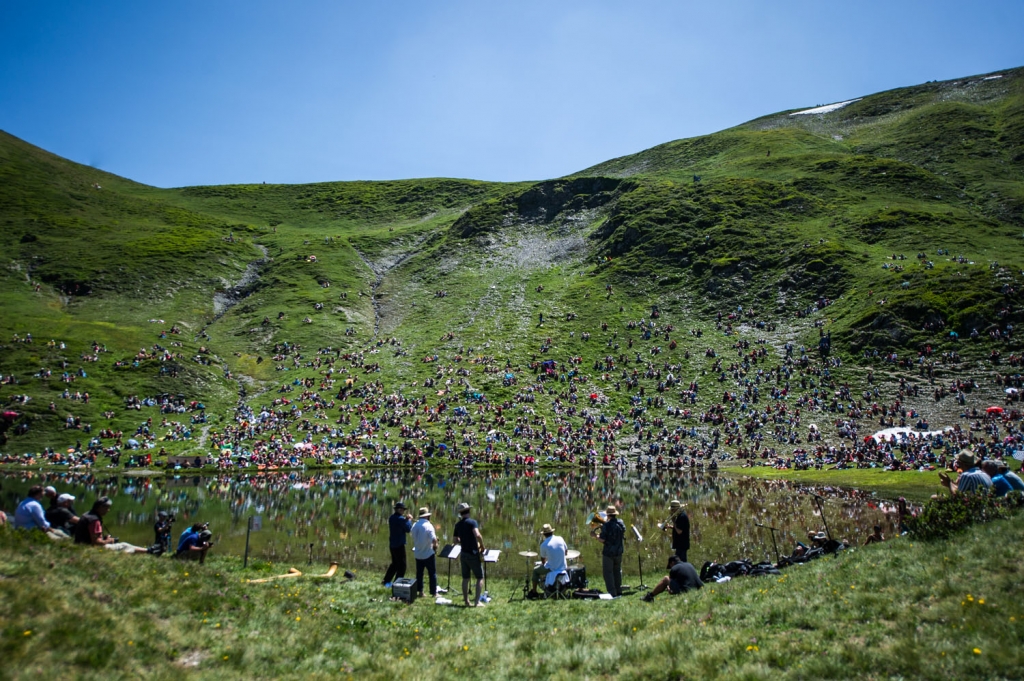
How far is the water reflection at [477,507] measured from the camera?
2308cm

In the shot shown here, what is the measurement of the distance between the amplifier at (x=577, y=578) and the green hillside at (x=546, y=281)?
47.1 metres

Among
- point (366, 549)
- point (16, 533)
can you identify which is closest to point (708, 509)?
point (366, 549)

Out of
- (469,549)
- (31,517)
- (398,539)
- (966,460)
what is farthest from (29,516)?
(966,460)

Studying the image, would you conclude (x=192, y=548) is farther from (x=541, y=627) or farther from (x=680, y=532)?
(x=680, y=532)

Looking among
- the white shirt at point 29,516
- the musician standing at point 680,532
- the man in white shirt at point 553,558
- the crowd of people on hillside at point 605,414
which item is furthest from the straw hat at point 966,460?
the crowd of people on hillside at point 605,414

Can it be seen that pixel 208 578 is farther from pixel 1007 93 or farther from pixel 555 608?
pixel 1007 93

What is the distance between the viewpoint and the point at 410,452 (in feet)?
194

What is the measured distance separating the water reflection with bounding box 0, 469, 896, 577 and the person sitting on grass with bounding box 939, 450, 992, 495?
842 centimetres

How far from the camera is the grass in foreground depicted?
7.59 metres

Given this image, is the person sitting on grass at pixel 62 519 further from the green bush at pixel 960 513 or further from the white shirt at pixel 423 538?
the green bush at pixel 960 513

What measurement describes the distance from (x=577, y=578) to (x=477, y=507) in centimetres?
1764

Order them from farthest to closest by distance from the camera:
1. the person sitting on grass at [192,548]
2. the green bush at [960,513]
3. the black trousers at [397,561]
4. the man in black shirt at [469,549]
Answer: the person sitting on grass at [192,548], the black trousers at [397,561], the man in black shirt at [469,549], the green bush at [960,513]

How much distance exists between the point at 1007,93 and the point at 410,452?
219353mm

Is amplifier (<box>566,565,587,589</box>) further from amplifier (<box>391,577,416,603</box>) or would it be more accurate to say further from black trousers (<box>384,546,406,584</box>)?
black trousers (<box>384,546,406,584</box>)
